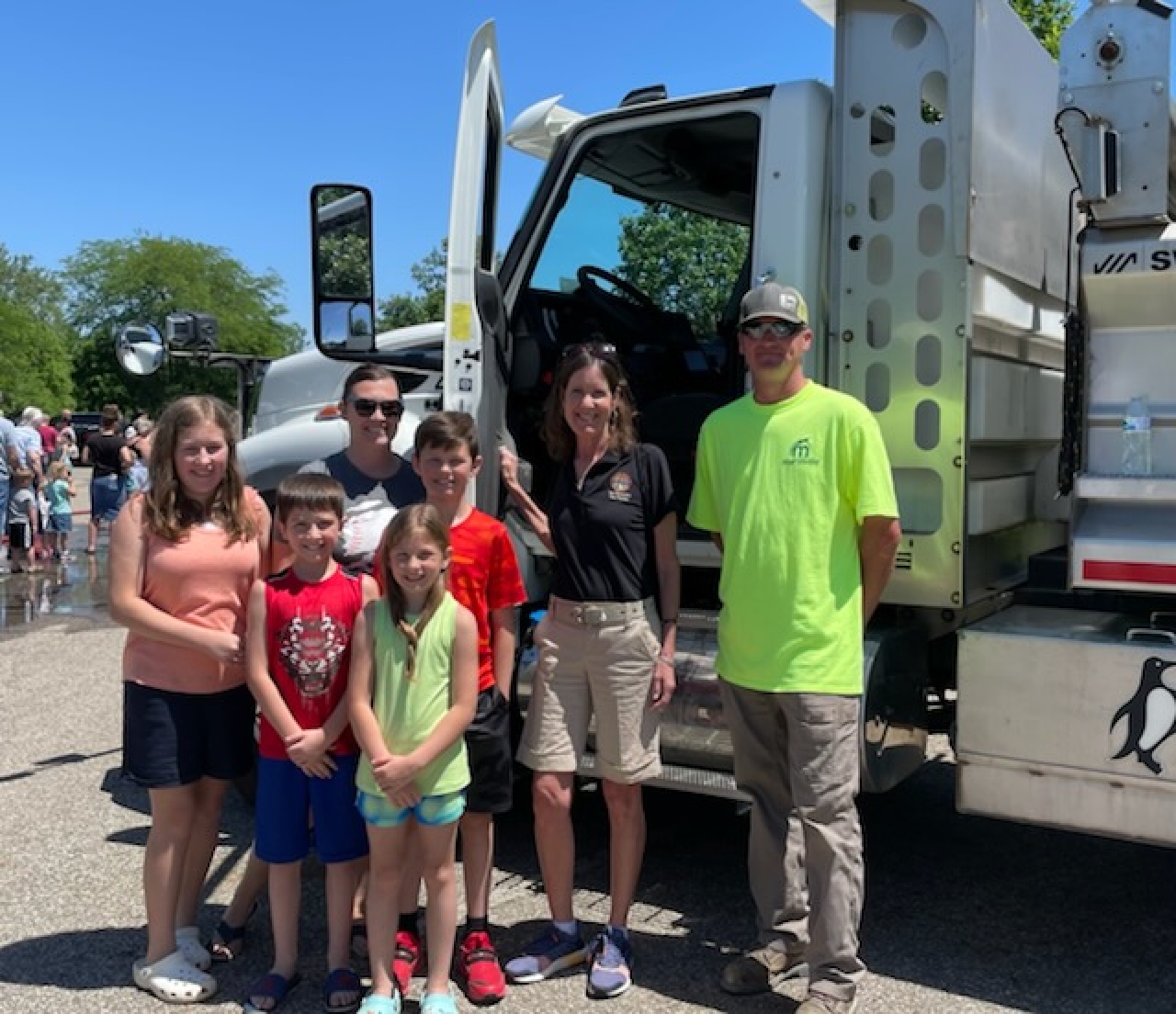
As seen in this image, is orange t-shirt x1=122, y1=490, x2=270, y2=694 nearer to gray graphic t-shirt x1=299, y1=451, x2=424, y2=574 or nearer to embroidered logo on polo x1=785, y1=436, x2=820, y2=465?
gray graphic t-shirt x1=299, y1=451, x2=424, y2=574

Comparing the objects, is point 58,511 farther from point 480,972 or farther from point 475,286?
point 480,972

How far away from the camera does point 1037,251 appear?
12.5 ft

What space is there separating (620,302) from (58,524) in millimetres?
10847

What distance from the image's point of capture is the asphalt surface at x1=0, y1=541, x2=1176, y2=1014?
125 inches

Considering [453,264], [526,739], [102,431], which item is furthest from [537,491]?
[102,431]

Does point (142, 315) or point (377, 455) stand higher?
point (142, 315)

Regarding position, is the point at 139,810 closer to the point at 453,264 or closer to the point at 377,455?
the point at 377,455

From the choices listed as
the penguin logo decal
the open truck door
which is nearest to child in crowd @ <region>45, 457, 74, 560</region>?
the open truck door

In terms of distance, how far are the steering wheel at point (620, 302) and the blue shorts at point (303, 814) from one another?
1965 millimetres

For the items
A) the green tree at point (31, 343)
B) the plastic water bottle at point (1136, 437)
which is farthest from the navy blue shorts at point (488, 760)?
the green tree at point (31, 343)

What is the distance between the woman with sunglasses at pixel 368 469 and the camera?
11.0 ft

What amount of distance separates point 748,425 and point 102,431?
10.9 meters

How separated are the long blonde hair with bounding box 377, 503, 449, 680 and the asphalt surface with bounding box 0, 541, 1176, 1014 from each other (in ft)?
3.27

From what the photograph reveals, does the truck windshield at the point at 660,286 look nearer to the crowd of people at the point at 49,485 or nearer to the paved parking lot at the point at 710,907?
the paved parking lot at the point at 710,907
